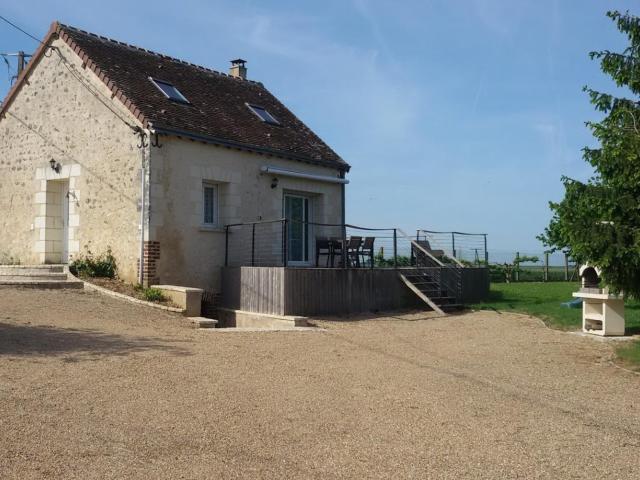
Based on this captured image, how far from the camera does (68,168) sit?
49.3 ft

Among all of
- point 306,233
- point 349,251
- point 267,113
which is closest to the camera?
point 349,251

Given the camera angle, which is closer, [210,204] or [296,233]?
[210,204]

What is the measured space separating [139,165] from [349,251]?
194 inches

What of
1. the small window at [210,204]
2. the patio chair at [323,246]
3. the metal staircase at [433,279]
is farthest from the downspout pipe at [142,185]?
the metal staircase at [433,279]

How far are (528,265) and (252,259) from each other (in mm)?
18544

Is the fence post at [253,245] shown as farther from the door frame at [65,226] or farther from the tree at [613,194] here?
the tree at [613,194]

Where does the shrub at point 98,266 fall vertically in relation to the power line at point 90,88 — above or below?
below

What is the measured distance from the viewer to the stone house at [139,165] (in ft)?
44.7

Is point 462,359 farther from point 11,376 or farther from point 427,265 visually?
point 427,265

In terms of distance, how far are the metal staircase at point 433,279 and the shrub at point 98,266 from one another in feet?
21.1

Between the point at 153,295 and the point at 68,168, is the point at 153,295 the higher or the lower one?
the lower one

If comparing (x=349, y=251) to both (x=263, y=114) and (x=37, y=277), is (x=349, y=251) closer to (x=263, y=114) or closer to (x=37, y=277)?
(x=263, y=114)

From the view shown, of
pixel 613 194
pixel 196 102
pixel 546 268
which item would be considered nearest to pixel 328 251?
pixel 196 102

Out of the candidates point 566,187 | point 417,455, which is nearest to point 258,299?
point 566,187
